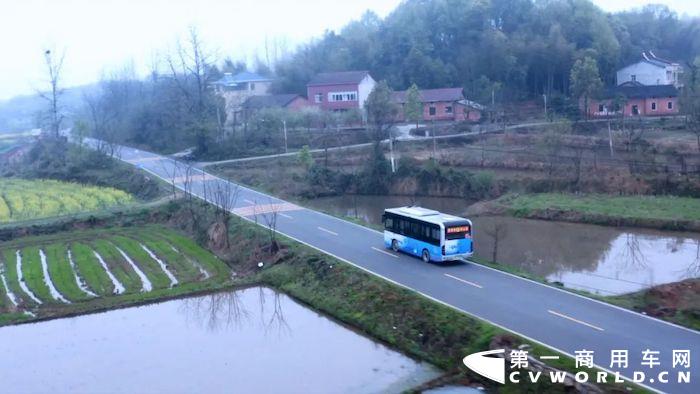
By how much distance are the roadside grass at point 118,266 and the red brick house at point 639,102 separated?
27.1 m

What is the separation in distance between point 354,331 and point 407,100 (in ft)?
86.2

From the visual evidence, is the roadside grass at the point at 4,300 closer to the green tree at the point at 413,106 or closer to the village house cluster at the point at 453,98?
the village house cluster at the point at 453,98

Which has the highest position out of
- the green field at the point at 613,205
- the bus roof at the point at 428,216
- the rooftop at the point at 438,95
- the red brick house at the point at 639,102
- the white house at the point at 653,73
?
the white house at the point at 653,73

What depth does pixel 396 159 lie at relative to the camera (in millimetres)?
29203

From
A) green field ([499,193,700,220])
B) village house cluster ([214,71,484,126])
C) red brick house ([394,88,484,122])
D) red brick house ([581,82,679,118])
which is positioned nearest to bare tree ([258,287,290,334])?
green field ([499,193,700,220])

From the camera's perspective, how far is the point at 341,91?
44125mm

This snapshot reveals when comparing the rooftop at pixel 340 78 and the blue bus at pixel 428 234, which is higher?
the rooftop at pixel 340 78

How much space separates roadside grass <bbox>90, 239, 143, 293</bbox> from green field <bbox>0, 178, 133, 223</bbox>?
526 centimetres

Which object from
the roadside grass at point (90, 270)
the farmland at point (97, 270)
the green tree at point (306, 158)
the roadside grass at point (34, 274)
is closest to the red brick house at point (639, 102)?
the green tree at point (306, 158)

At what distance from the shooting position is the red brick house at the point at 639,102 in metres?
37.3

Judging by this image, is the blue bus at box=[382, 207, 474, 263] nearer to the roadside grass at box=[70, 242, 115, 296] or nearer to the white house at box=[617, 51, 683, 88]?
the roadside grass at box=[70, 242, 115, 296]

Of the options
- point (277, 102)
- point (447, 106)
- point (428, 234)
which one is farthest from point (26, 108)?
point (428, 234)

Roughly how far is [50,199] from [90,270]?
11.9 m

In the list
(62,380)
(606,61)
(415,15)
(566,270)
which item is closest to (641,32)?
(606,61)
